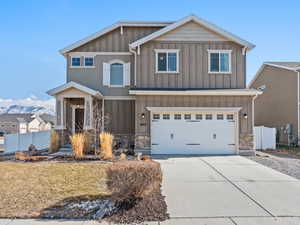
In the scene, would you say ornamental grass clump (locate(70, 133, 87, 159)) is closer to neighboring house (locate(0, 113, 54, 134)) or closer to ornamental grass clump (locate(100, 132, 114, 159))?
ornamental grass clump (locate(100, 132, 114, 159))

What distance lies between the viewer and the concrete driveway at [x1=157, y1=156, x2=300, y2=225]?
17.1 ft

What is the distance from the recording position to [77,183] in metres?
8.00

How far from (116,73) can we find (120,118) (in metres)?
2.92

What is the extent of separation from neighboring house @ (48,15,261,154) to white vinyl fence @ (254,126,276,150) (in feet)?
10.5

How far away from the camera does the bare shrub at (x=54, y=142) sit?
47.5 feet

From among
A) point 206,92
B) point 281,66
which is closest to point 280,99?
point 281,66

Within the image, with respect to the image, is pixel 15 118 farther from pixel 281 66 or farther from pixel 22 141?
pixel 281 66

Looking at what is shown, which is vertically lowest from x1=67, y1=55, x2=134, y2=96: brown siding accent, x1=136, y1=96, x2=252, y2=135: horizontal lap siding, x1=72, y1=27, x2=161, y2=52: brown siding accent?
x1=136, y1=96, x2=252, y2=135: horizontal lap siding

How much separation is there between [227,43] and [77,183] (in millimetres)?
11407

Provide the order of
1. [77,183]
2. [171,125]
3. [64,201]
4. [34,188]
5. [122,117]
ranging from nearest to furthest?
[64,201], [34,188], [77,183], [171,125], [122,117]

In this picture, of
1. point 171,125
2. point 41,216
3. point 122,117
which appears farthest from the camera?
point 122,117

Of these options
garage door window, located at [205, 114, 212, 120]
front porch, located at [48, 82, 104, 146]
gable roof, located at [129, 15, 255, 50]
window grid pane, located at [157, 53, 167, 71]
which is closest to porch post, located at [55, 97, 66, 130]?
front porch, located at [48, 82, 104, 146]

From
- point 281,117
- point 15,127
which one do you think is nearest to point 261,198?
point 281,117

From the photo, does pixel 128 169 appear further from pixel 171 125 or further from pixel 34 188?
pixel 171 125
